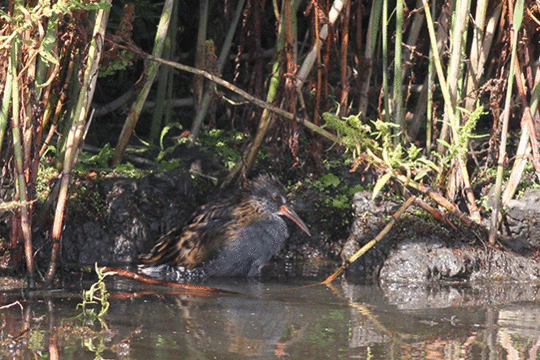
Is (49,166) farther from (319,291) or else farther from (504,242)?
(504,242)

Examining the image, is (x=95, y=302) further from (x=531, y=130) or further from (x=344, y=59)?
(x=531, y=130)

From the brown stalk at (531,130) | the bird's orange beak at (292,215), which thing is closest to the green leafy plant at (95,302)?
the bird's orange beak at (292,215)

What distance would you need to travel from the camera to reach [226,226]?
6137mm

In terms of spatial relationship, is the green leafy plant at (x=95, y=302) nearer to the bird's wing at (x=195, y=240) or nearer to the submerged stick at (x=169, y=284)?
the submerged stick at (x=169, y=284)

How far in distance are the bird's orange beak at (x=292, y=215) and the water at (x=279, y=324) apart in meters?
1.13

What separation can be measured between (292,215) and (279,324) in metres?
2.40

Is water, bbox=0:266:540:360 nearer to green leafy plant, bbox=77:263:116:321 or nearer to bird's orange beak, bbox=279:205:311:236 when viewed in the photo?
green leafy plant, bbox=77:263:116:321

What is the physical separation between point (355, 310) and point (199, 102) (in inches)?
117

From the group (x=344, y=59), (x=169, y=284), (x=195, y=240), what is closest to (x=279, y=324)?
(x=169, y=284)

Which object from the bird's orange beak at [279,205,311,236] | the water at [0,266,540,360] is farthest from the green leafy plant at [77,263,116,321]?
the bird's orange beak at [279,205,311,236]

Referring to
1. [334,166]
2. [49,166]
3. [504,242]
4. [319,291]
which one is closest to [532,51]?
[504,242]

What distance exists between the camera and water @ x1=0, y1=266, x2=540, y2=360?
3.43 metres

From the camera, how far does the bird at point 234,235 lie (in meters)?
5.88

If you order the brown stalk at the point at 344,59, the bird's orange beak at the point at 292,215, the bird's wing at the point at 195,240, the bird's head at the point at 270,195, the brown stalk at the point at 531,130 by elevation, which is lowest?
the bird's wing at the point at 195,240
